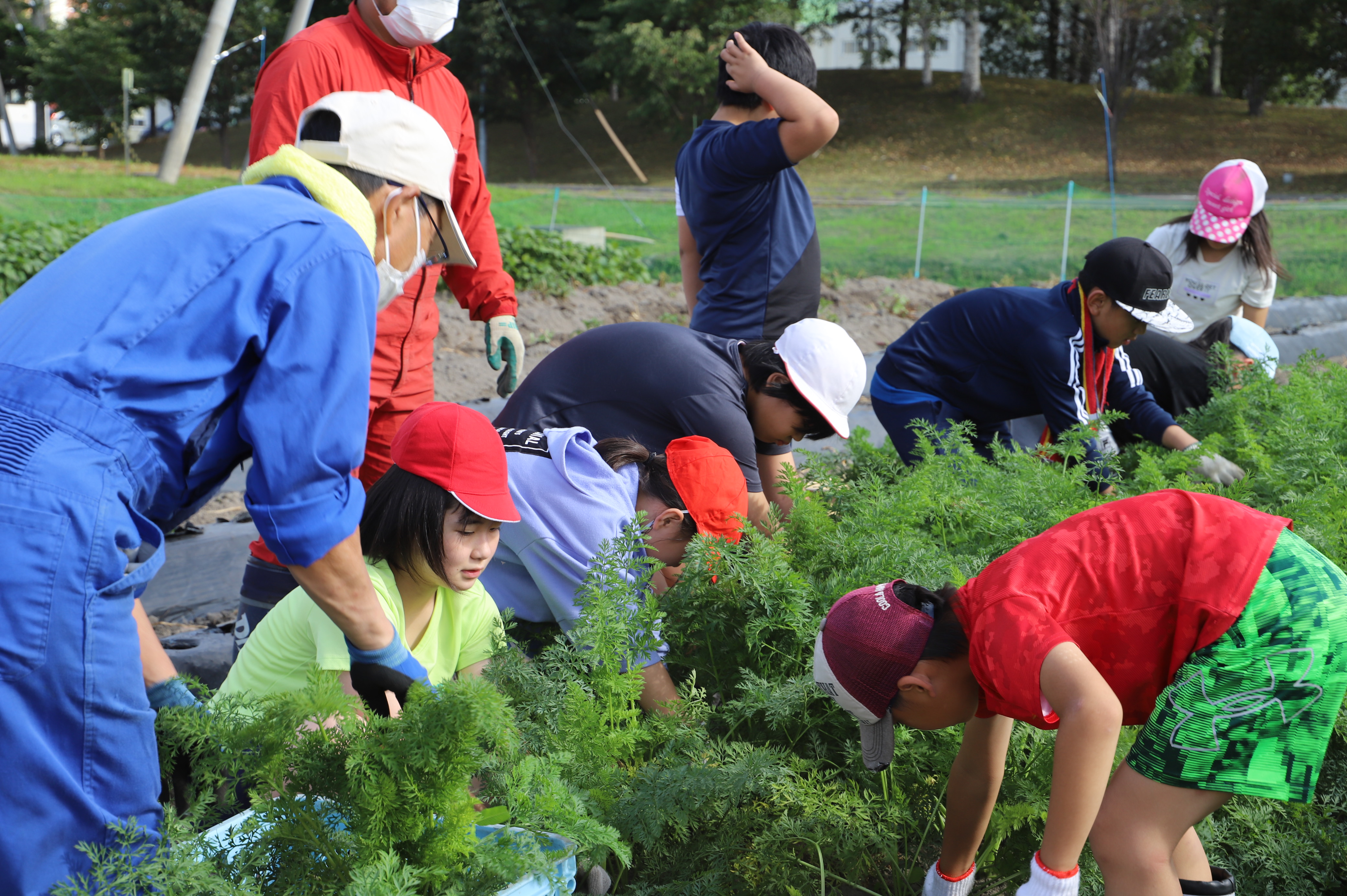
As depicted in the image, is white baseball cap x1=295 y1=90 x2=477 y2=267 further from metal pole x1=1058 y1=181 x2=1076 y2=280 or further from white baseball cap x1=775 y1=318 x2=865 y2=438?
metal pole x1=1058 y1=181 x2=1076 y2=280

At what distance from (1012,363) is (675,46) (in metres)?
25.4

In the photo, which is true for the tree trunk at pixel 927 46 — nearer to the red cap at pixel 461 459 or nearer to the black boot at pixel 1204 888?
the red cap at pixel 461 459

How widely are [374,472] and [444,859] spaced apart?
173 cm

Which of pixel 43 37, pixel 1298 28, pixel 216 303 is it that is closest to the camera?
pixel 216 303

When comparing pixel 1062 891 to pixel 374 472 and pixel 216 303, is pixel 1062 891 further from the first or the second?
pixel 374 472

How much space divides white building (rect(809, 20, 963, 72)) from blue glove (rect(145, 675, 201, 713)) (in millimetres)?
32871

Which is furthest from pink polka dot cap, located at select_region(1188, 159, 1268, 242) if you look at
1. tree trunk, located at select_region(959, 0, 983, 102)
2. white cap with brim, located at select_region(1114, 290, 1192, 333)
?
tree trunk, located at select_region(959, 0, 983, 102)

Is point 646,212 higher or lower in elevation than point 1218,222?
lower

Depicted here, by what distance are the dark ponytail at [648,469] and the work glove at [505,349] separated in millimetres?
640

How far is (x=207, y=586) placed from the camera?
179 inches

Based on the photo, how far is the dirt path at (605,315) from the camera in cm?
768

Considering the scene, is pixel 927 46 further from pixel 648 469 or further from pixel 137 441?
pixel 137 441

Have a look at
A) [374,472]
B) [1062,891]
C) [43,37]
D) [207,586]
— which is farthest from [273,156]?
[43,37]

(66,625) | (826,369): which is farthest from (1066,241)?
(66,625)
